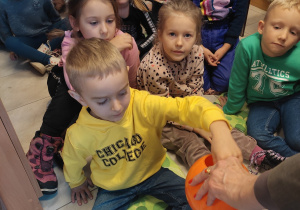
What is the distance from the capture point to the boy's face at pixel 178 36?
4.03 ft

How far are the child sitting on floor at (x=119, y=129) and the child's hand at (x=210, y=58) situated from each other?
77cm

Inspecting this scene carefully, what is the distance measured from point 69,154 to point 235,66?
2.87ft

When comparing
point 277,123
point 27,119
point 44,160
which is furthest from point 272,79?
point 27,119

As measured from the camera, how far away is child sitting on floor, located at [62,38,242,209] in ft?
2.74

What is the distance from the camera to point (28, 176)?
102cm

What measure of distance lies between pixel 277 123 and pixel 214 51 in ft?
1.93

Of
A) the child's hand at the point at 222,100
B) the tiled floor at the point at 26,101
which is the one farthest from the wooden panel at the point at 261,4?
the tiled floor at the point at 26,101

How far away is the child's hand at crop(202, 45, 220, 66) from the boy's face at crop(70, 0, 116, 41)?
2.09 feet

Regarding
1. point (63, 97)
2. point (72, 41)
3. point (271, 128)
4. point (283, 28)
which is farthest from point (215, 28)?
point (63, 97)

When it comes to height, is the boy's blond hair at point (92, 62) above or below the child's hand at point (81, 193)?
above

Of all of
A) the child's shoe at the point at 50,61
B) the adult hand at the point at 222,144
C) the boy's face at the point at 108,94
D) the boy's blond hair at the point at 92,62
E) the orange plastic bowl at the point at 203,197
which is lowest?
the child's shoe at the point at 50,61

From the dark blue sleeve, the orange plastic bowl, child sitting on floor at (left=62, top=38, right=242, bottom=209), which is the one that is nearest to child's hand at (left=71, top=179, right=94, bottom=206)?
child sitting on floor at (left=62, top=38, right=242, bottom=209)

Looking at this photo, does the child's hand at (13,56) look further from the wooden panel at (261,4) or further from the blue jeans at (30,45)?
the wooden panel at (261,4)

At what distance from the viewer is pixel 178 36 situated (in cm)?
125
